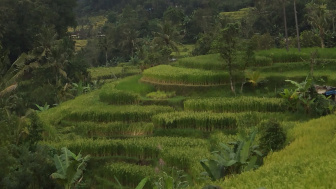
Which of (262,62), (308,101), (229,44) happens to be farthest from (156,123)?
(262,62)

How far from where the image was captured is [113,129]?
1753cm

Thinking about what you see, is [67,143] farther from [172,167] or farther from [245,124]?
[245,124]

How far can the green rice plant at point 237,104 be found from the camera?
1708 cm

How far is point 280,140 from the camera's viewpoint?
11695 mm

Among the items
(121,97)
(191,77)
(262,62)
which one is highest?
(262,62)

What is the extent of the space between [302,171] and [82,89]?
73.2ft

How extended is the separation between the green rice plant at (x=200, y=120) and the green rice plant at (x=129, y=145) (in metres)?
1.28

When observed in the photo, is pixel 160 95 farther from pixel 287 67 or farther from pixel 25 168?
pixel 25 168

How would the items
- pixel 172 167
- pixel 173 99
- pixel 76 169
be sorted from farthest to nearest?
pixel 173 99
pixel 172 167
pixel 76 169

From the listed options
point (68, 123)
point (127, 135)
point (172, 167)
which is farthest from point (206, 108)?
point (68, 123)

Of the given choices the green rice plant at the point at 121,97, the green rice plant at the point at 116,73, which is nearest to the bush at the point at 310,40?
the green rice plant at the point at 116,73

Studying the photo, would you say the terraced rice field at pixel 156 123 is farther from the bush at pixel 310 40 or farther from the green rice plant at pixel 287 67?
the bush at pixel 310 40

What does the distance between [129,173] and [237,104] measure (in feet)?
20.0

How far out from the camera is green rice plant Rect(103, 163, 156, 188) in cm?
1343
